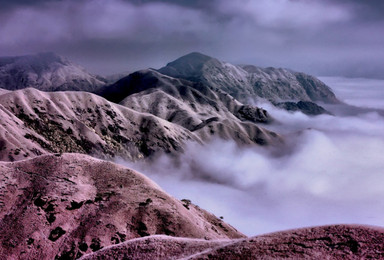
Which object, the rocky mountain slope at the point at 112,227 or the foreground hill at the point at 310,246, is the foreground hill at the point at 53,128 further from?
the foreground hill at the point at 310,246

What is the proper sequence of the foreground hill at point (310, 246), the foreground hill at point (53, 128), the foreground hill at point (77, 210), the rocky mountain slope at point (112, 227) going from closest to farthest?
the foreground hill at point (310, 246), the rocky mountain slope at point (112, 227), the foreground hill at point (77, 210), the foreground hill at point (53, 128)

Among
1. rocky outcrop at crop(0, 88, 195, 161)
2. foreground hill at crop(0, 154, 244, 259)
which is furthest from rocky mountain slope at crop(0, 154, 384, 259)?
rocky outcrop at crop(0, 88, 195, 161)

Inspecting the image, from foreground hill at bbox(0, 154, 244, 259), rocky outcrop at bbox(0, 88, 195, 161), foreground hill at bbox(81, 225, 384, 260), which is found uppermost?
foreground hill at bbox(81, 225, 384, 260)

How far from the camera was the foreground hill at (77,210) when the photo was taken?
1871 inches

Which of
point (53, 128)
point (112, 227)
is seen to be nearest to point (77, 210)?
point (112, 227)

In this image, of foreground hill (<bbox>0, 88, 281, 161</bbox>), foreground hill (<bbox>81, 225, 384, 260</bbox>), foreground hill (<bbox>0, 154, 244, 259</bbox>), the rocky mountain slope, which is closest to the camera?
foreground hill (<bbox>81, 225, 384, 260</bbox>)

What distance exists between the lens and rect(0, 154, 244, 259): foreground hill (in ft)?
156

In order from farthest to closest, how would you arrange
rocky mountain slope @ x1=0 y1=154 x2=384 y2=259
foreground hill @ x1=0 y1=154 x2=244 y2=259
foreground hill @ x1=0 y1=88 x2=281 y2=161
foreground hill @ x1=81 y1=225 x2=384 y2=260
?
foreground hill @ x1=0 y1=88 x2=281 y2=161 → foreground hill @ x1=0 y1=154 x2=244 y2=259 → rocky mountain slope @ x1=0 y1=154 x2=384 y2=259 → foreground hill @ x1=81 y1=225 x2=384 y2=260

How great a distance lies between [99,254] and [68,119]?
154 m

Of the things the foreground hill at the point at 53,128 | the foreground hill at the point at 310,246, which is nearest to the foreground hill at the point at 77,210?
the foreground hill at the point at 310,246

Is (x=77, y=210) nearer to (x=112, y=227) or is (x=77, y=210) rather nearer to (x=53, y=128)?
(x=112, y=227)

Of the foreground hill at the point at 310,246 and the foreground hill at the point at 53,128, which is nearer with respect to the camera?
the foreground hill at the point at 310,246

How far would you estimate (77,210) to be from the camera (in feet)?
179

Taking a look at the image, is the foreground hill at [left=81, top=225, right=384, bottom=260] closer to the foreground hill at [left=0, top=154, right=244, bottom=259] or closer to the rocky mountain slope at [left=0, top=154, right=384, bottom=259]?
the rocky mountain slope at [left=0, top=154, right=384, bottom=259]
